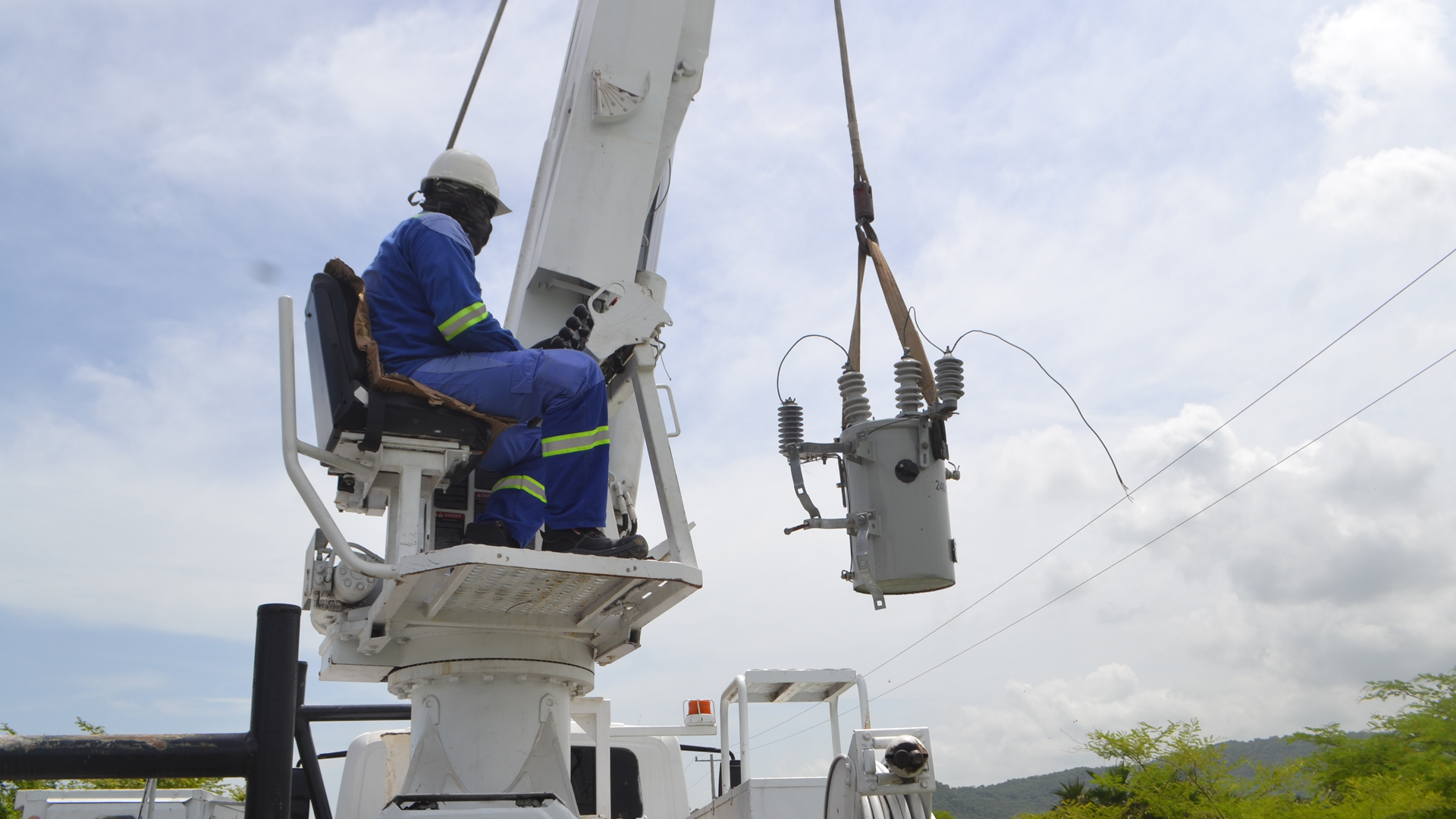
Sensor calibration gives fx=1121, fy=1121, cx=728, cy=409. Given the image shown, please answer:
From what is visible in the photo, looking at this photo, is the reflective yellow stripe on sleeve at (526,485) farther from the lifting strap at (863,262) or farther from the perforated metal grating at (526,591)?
the lifting strap at (863,262)

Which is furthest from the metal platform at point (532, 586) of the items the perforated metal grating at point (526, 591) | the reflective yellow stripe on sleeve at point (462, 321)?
the reflective yellow stripe on sleeve at point (462, 321)

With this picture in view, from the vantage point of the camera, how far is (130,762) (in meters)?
1.24

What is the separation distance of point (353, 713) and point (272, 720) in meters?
2.33

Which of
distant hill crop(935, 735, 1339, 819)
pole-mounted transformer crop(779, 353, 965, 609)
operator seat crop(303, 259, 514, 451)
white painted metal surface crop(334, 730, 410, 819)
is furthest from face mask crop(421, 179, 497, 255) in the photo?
distant hill crop(935, 735, 1339, 819)

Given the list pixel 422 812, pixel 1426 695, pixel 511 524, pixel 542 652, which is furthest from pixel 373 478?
pixel 1426 695

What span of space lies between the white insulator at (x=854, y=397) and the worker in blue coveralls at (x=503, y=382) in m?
1.76

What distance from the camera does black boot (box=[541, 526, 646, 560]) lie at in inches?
154

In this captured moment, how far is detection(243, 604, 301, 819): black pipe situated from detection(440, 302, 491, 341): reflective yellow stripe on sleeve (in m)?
2.66

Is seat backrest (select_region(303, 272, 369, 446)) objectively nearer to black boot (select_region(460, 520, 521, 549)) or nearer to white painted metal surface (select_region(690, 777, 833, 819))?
black boot (select_region(460, 520, 521, 549))

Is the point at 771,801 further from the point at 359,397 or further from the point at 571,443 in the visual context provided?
the point at 359,397

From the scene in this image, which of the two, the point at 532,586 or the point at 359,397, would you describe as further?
the point at 532,586

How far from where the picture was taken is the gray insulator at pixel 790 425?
554 centimetres

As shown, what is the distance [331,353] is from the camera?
145 inches

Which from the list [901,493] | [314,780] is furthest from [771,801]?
[314,780]
